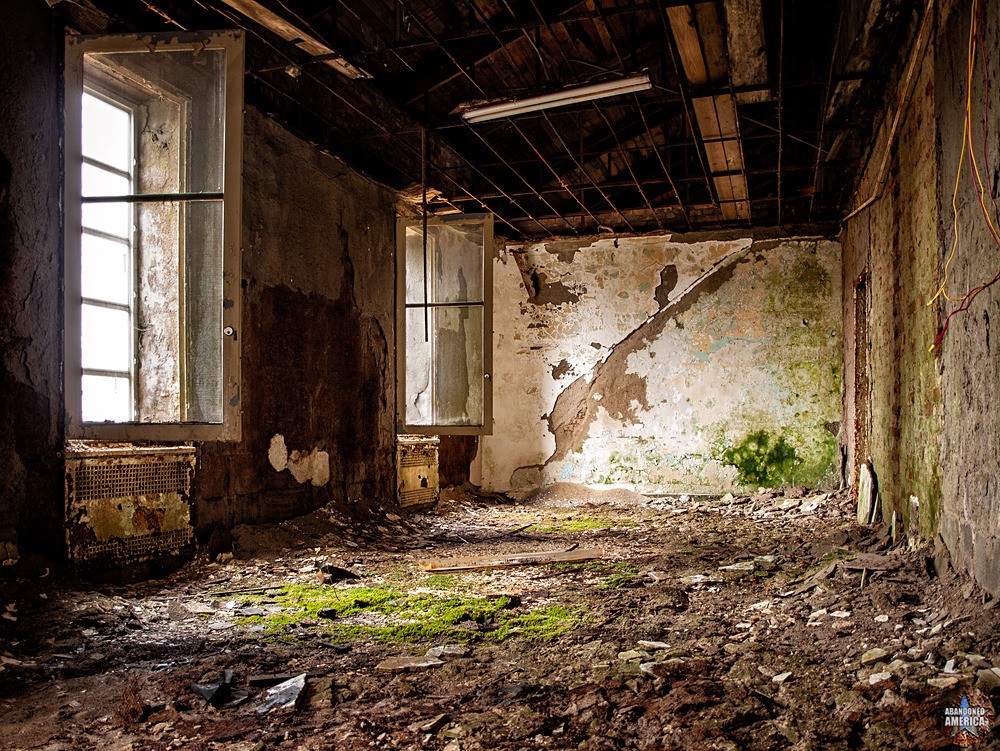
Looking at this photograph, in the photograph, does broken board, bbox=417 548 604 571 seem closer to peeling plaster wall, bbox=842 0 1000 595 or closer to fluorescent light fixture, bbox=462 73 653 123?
peeling plaster wall, bbox=842 0 1000 595

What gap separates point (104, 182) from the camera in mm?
3896

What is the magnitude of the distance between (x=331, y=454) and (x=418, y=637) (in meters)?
2.61

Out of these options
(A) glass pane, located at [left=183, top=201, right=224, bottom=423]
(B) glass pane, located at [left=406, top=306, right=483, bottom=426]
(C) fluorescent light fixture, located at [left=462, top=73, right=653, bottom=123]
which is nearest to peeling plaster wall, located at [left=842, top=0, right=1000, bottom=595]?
(C) fluorescent light fixture, located at [left=462, top=73, right=653, bottom=123]

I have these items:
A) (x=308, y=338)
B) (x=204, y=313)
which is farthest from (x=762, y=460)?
(x=204, y=313)

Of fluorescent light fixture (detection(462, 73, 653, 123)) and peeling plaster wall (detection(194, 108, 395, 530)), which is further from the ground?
fluorescent light fixture (detection(462, 73, 653, 123))

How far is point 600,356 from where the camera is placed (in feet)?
26.5

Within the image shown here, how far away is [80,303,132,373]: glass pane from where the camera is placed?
12.5 ft

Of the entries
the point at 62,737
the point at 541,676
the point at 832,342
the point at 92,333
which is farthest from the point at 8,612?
the point at 832,342

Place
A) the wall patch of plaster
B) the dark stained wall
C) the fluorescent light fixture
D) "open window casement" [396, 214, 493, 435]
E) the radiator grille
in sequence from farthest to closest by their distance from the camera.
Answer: "open window casement" [396, 214, 493, 435] < the wall patch of plaster < the fluorescent light fixture < the radiator grille < the dark stained wall

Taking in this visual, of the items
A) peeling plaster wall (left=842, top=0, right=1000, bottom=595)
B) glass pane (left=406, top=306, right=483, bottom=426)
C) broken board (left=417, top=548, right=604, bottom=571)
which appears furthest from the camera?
glass pane (left=406, top=306, right=483, bottom=426)

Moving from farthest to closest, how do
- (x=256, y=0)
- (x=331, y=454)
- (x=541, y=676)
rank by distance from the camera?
1. (x=331, y=454)
2. (x=256, y=0)
3. (x=541, y=676)

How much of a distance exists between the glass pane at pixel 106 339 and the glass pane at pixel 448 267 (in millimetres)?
2714

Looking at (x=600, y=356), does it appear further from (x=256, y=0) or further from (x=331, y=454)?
(x=256, y=0)

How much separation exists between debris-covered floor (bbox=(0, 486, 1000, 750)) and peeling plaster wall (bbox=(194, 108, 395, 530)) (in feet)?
1.50
